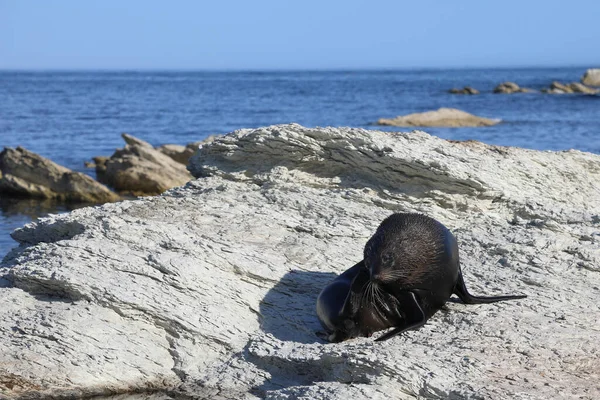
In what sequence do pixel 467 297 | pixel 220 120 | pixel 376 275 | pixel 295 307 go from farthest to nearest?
pixel 220 120 → pixel 295 307 → pixel 467 297 → pixel 376 275

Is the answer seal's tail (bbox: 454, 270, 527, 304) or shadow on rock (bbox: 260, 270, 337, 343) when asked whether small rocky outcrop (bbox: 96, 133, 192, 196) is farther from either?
seal's tail (bbox: 454, 270, 527, 304)

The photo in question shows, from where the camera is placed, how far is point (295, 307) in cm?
746

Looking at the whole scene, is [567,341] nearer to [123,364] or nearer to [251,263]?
[251,263]

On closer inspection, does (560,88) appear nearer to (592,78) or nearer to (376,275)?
(592,78)

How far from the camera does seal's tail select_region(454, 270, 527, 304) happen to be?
7.14 metres

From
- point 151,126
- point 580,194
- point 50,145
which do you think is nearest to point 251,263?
point 580,194

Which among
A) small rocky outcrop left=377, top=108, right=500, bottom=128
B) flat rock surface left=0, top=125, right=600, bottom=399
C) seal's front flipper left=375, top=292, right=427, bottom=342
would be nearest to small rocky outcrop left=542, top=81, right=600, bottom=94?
small rocky outcrop left=377, top=108, right=500, bottom=128

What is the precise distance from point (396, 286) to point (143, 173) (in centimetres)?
1519

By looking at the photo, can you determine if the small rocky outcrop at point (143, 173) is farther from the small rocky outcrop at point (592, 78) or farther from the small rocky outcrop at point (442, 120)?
Answer: the small rocky outcrop at point (592, 78)

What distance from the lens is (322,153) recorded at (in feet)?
30.7

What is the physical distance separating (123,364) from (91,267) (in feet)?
3.23

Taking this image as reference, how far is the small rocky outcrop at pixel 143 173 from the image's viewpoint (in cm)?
2112

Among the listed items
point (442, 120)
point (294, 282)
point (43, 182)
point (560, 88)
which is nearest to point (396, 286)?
point (294, 282)

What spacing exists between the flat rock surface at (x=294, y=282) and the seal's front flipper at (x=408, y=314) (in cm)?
9
